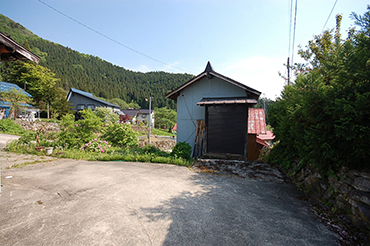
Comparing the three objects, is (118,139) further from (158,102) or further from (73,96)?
(158,102)

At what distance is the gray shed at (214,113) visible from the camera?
8703mm

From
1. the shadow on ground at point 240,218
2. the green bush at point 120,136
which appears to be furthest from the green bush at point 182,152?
the green bush at point 120,136

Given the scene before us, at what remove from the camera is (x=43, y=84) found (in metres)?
30.7

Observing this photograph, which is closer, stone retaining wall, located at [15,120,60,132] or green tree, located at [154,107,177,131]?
stone retaining wall, located at [15,120,60,132]

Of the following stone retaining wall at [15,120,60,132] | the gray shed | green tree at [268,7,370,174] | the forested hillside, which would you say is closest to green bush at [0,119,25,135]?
stone retaining wall at [15,120,60,132]

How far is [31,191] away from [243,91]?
926 centimetres

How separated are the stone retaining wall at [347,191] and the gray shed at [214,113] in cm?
446

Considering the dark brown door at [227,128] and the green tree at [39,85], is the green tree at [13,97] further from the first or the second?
the dark brown door at [227,128]

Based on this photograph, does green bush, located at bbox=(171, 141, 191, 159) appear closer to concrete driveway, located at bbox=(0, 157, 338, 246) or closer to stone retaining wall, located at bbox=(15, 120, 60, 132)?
concrete driveway, located at bbox=(0, 157, 338, 246)

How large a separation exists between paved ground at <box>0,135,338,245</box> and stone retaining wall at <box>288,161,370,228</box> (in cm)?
48

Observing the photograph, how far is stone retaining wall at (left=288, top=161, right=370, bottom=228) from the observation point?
8.93 feet

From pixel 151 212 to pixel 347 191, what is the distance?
3559 millimetres

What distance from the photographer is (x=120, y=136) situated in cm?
→ 1196

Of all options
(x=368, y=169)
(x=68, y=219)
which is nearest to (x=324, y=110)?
(x=368, y=169)
